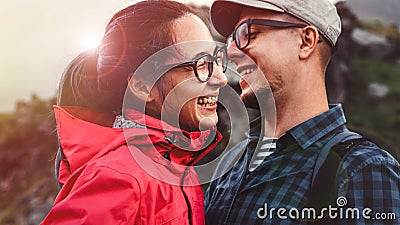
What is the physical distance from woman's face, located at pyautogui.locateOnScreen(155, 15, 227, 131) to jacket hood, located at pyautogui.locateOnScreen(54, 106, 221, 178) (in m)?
0.03

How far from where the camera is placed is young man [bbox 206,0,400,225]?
1.07m

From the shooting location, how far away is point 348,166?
3.51ft

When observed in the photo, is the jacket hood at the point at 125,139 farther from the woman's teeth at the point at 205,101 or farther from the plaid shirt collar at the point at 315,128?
the plaid shirt collar at the point at 315,128

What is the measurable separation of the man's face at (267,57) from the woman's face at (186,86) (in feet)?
0.61

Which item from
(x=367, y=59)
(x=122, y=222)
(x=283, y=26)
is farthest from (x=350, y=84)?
(x=122, y=222)

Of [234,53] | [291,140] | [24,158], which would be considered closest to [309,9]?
[234,53]

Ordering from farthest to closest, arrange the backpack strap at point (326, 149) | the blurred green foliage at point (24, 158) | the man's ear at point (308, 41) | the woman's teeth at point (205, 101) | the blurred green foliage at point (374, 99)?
1. the blurred green foliage at point (24, 158)
2. the blurred green foliage at point (374, 99)
3. the man's ear at point (308, 41)
4. the woman's teeth at point (205, 101)
5. the backpack strap at point (326, 149)

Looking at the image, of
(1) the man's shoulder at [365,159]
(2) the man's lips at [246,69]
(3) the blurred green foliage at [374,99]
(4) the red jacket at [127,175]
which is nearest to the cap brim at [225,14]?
(2) the man's lips at [246,69]

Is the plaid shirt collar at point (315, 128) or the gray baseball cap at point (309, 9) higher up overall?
the gray baseball cap at point (309, 9)

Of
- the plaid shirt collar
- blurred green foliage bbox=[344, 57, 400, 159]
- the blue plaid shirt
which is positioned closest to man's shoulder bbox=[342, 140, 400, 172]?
the blue plaid shirt

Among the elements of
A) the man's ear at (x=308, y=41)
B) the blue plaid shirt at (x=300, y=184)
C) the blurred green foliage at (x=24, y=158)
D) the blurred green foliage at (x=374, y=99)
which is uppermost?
the man's ear at (x=308, y=41)

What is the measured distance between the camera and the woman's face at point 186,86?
3.89 ft

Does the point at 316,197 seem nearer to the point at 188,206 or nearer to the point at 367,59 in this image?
the point at 188,206

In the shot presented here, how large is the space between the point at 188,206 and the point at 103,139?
223mm
